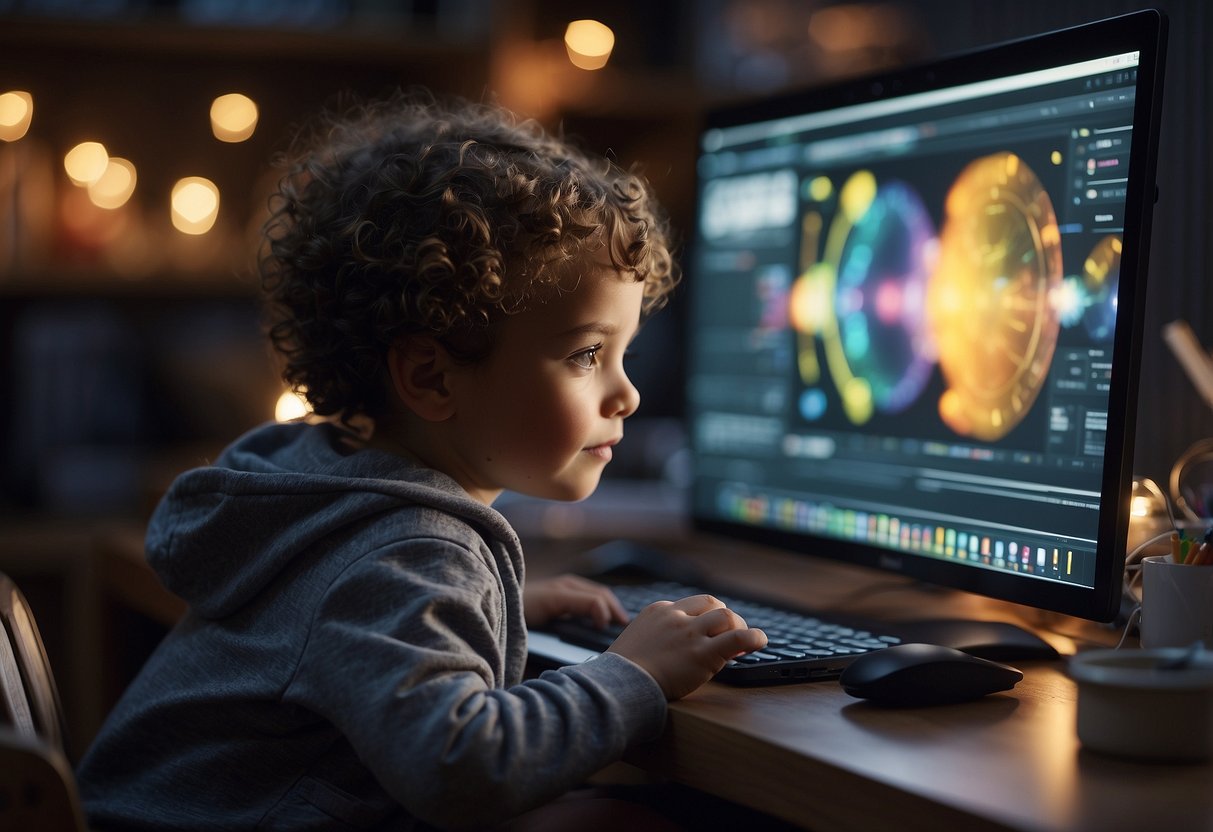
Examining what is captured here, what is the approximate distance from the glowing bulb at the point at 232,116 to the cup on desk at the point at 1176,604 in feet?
A: 6.57

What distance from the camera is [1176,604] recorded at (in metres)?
0.88

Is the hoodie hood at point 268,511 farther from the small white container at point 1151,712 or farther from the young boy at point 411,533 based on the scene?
the small white container at point 1151,712

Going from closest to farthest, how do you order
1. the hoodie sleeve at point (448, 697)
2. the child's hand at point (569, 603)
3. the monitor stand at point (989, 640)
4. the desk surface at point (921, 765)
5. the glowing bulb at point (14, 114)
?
the desk surface at point (921, 765) → the hoodie sleeve at point (448, 697) → the monitor stand at point (989, 640) → the child's hand at point (569, 603) → the glowing bulb at point (14, 114)

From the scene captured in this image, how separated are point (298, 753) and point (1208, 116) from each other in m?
0.95

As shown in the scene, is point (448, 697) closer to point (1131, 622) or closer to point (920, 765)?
point (920, 765)

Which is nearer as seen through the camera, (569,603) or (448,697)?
(448,697)

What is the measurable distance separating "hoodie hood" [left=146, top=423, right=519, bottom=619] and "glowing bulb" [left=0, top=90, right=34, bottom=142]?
148 centimetres

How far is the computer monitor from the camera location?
0.90 meters

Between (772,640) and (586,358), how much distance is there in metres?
0.27

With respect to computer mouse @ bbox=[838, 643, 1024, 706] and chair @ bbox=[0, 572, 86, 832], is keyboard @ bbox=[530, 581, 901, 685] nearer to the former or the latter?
computer mouse @ bbox=[838, 643, 1024, 706]

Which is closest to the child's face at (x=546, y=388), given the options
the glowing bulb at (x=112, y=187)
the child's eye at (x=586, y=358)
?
the child's eye at (x=586, y=358)

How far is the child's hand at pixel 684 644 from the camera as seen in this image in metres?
0.84

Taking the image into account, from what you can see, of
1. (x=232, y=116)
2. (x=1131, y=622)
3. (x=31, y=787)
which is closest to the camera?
(x=31, y=787)

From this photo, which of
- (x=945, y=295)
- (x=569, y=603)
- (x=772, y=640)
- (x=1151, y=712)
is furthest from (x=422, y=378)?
(x=1151, y=712)
